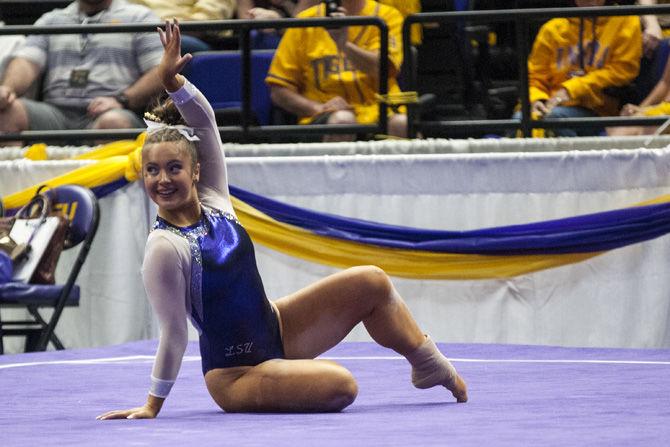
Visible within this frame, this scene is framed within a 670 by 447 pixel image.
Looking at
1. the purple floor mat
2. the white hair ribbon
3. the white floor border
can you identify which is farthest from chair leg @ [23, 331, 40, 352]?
the white hair ribbon

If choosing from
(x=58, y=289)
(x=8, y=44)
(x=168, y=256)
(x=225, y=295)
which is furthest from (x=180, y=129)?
(x=8, y=44)

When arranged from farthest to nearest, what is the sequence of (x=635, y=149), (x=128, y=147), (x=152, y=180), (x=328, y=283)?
(x=128, y=147) < (x=635, y=149) < (x=328, y=283) < (x=152, y=180)

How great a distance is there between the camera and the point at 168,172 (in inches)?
169

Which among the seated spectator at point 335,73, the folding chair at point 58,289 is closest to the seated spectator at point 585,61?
the seated spectator at point 335,73

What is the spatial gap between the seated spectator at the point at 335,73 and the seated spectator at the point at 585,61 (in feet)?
2.61

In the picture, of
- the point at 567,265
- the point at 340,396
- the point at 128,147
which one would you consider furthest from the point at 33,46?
the point at 340,396

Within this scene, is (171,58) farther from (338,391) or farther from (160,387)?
(338,391)

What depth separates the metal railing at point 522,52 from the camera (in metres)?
7.36

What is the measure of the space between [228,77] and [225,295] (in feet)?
11.9

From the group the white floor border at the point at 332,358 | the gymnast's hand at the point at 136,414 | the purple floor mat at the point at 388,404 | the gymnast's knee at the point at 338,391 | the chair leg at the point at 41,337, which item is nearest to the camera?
the purple floor mat at the point at 388,404

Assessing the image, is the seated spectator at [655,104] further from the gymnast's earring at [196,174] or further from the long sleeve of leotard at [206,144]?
the gymnast's earring at [196,174]

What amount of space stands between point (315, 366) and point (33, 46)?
14.5 ft

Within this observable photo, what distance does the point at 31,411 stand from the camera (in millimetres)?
4656

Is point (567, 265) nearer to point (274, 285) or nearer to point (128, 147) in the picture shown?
point (274, 285)
